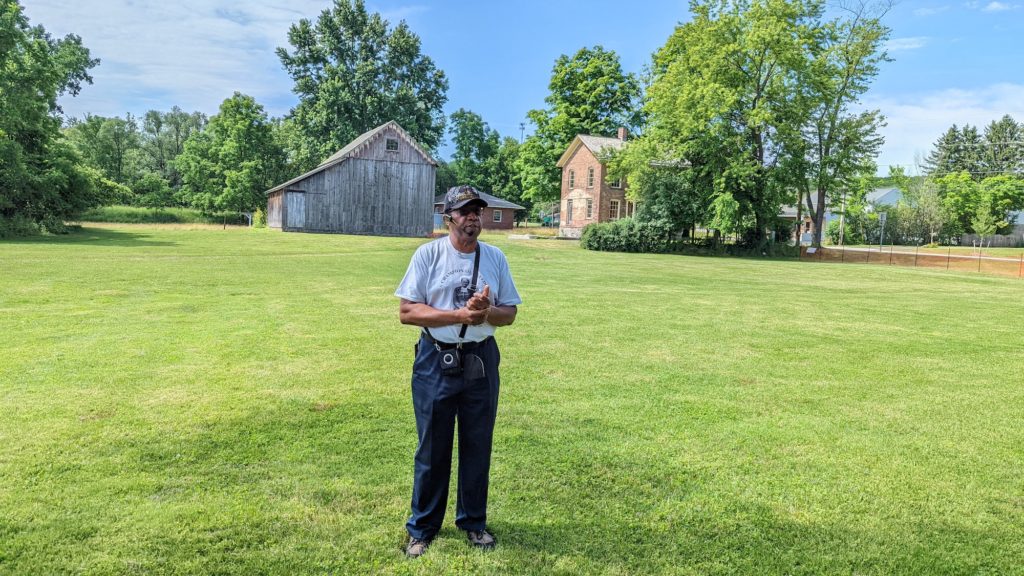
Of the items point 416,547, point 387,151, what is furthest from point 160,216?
point 416,547

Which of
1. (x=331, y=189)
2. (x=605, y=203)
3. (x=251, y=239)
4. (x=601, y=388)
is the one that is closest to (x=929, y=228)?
(x=605, y=203)

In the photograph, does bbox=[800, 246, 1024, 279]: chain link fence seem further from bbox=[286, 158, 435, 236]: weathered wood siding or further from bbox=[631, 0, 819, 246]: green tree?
bbox=[286, 158, 435, 236]: weathered wood siding

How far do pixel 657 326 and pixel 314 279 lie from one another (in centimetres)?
1022

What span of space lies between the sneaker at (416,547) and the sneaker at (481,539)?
0.89 feet

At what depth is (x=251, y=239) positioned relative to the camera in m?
34.6

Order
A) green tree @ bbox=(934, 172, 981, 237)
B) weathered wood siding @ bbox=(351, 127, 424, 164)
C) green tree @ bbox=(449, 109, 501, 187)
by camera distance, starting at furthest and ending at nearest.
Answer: green tree @ bbox=(449, 109, 501, 187) < green tree @ bbox=(934, 172, 981, 237) < weathered wood siding @ bbox=(351, 127, 424, 164)

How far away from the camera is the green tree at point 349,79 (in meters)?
64.0

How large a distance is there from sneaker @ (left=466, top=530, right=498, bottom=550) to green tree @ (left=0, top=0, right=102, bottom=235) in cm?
3660

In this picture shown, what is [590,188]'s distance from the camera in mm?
54250

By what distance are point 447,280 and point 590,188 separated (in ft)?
170

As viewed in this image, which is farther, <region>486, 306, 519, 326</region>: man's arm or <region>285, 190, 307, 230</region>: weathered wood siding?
<region>285, 190, 307, 230</region>: weathered wood siding

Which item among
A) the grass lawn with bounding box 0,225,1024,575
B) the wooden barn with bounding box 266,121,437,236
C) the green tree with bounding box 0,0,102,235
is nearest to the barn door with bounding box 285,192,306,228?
the wooden barn with bounding box 266,121,437,236

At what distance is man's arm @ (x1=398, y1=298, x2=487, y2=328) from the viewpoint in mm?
3477

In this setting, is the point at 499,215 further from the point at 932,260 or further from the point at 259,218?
the point at 932,260
